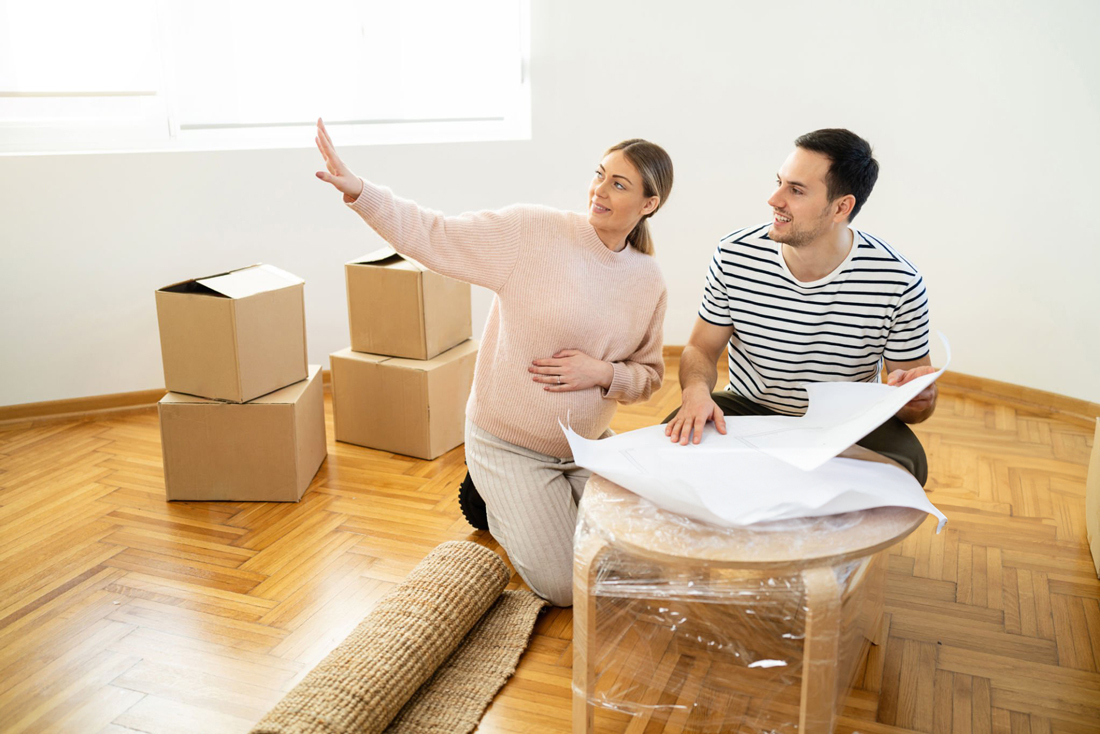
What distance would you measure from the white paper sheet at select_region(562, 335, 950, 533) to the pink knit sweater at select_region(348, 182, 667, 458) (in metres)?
0.42

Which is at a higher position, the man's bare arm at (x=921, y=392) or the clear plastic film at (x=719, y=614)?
the man's bare arm at (x=921, y=392)

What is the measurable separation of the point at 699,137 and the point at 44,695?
2918 millimetres

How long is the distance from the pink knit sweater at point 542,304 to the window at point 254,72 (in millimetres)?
1567

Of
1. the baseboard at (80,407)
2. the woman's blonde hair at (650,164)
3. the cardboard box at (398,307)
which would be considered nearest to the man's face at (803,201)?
the woman's blonde hair at (650,164)

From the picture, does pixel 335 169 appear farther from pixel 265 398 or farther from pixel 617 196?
pixel 265 398

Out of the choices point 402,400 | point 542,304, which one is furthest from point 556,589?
point 402,400

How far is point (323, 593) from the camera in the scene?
1.95 metres

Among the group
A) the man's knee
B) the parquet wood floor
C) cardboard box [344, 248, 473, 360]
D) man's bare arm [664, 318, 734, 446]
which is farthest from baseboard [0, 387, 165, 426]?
the man's knee

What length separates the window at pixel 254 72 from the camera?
2.81 metres

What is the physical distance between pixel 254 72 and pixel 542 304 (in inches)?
69.2

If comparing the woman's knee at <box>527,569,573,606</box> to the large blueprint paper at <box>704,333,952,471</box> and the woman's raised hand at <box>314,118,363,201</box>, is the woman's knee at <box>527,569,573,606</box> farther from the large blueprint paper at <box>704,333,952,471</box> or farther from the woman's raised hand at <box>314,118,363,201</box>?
the woman's raised hand at <box>314,118,363,201</box>

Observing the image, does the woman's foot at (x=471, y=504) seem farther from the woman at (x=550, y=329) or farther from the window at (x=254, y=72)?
the window at (x=254, y=72)

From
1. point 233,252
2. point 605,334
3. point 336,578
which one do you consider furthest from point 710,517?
point 233,252

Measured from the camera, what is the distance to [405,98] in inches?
131
